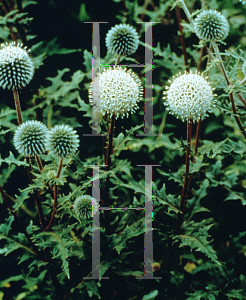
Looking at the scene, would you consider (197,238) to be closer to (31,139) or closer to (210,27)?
(31,139)

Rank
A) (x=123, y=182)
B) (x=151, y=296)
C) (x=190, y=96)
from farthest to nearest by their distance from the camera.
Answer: (x=123, y=182), (x=151, y=296), (x=190, y=96)

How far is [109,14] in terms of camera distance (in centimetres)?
253

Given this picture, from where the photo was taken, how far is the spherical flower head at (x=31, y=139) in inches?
57.7

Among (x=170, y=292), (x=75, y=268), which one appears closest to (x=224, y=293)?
(x=170, y=292)

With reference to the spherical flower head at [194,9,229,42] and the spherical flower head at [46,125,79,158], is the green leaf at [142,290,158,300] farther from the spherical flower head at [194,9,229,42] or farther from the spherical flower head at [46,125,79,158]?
the spherical flower head at [194,9,229,42]

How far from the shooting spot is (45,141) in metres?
1.51

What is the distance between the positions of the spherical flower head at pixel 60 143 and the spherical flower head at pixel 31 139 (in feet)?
0.23

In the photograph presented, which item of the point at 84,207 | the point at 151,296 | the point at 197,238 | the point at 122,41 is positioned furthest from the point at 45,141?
the point at 151,296

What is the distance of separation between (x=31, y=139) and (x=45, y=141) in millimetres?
79

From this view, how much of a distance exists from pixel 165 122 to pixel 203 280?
1340 mm

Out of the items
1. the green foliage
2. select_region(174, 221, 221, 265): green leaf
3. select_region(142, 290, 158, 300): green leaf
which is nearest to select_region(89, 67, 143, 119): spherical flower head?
the green foliage

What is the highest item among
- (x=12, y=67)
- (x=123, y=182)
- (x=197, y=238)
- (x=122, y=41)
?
(x=122, y=41)

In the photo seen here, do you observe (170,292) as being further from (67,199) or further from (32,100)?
(32,100)

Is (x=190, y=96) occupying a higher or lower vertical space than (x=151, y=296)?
higher
